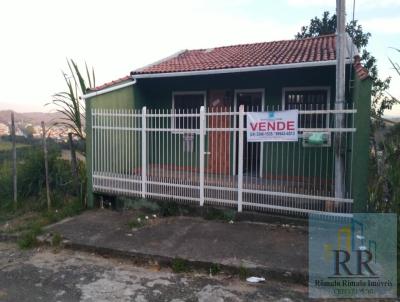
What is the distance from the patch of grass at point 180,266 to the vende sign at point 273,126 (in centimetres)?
237

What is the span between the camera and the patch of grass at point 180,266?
434 centimetres

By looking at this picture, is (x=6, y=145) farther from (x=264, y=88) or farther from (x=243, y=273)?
(x=243, y=273)

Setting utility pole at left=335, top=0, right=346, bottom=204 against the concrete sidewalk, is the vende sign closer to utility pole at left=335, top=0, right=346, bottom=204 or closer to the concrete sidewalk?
utility pole at left=335, top=0, right=346, bottom=204

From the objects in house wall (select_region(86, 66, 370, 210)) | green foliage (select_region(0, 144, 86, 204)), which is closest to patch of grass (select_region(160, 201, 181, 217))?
house wall (select_region(86, 66, 370, 210))

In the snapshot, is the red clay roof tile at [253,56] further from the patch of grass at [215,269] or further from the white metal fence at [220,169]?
the patch of grass at [215,269]

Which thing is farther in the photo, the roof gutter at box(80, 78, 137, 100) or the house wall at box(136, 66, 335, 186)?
the house wall at box(136, 66, 335, 186)

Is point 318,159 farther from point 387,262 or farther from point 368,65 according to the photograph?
point 368,65

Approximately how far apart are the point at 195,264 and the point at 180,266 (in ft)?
0.64

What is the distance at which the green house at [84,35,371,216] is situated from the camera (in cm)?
539

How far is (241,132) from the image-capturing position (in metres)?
5.82

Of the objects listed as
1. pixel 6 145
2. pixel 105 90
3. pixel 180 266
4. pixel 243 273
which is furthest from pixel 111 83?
pixel 243 273

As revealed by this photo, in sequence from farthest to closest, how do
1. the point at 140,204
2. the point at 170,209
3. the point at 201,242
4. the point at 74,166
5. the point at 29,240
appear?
the point at 74,166
the point at 140,204
the point at 170,209
the point at 29,240
the point at 201,242

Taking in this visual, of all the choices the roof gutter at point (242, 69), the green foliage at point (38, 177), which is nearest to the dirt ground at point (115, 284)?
the green foliage at point (38, 177)

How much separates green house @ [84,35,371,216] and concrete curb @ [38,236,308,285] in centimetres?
158
